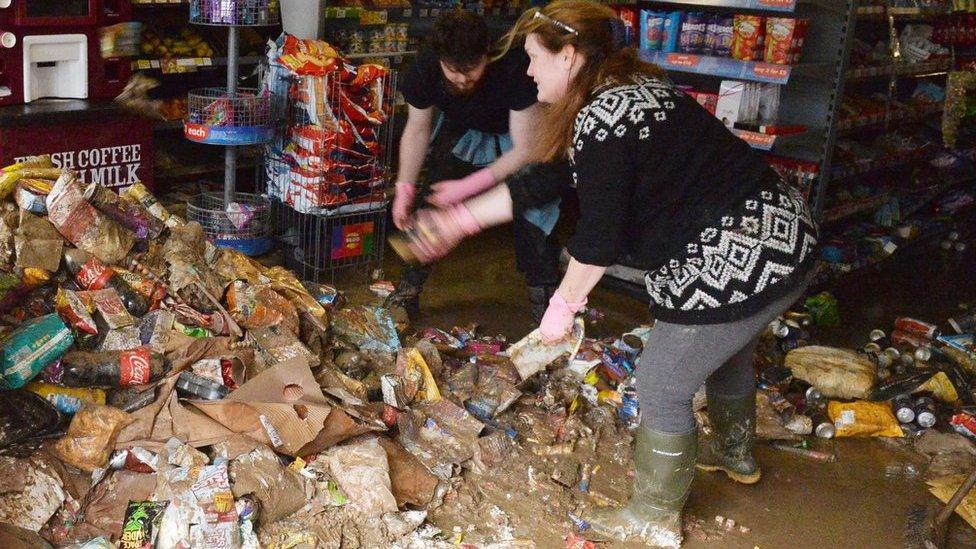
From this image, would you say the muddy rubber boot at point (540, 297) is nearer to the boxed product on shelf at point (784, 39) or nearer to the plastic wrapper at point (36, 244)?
the boxed product on shelf at point (784, 39)

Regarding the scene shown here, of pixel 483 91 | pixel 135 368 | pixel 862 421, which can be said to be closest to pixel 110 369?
pixel 135 368

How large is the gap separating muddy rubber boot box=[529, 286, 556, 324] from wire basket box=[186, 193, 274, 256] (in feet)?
4.88

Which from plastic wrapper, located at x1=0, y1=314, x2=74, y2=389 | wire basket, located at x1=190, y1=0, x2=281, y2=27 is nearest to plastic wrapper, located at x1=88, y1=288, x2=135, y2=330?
plastic wrapper, located at x1=0, y1=314, x2=74, y2=389

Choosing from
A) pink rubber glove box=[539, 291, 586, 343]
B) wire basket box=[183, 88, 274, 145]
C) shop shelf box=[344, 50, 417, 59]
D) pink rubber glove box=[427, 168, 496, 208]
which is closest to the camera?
pink rubber glove box=[539, 291, 586, 343]

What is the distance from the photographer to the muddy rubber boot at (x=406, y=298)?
17.5 feet

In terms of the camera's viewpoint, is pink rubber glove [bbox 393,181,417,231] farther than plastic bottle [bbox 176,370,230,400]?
Yes

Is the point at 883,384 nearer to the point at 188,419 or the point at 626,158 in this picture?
the point at 626,158

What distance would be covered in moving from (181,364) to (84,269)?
65 cm

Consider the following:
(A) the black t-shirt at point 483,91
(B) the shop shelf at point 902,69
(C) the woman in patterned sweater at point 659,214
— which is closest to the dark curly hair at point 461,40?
(A) the black t-shirt at point 483,91

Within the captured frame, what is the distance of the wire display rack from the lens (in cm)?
533

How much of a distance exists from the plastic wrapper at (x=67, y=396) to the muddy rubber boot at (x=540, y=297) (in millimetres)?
2251

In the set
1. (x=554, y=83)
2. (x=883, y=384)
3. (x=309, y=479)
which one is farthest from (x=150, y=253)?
(x=883, y=384)

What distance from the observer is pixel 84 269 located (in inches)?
161

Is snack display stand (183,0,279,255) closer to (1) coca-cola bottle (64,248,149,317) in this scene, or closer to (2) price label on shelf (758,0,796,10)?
(1) coca-cola bottle (64,248,149,317)
